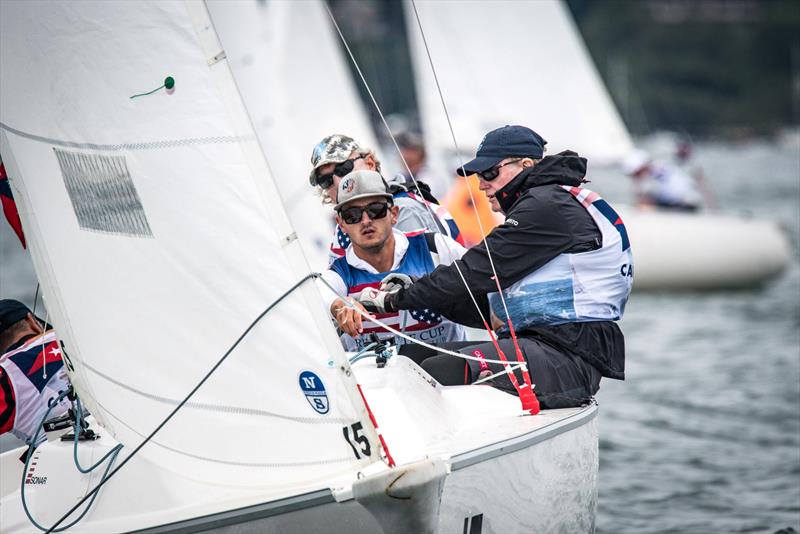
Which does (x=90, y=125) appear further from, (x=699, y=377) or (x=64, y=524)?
(x=699, y=377)

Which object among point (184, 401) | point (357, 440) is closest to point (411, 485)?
point (357, 440)

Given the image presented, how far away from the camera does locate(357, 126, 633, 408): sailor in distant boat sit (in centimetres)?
405

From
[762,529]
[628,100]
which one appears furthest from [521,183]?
[628,100]

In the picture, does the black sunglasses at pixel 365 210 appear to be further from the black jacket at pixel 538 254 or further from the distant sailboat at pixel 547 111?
the distant sailboat at pixel 547 111

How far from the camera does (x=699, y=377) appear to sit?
9797mm

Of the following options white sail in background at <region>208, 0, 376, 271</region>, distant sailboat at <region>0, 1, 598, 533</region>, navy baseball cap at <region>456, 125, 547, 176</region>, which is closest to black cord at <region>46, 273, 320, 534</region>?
distant sailboat at <region>0, 1, 598, 533</region>

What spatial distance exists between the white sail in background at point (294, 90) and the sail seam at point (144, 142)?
5912 mm

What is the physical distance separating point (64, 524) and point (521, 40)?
14.3m

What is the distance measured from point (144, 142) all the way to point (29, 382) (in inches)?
52.6

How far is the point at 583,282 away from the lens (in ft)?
13.5

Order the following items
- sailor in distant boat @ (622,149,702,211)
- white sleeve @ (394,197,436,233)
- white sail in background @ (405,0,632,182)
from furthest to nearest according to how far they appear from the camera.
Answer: white sail in background @ (405,0,632,182), sailor in distant boat @ (622,149,702,211), white sleeve @ (394,197,436,233)

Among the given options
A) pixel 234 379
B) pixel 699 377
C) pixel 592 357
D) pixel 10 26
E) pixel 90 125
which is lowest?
pixel 699 377

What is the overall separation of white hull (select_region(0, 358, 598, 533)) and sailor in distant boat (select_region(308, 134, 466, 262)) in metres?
0.93

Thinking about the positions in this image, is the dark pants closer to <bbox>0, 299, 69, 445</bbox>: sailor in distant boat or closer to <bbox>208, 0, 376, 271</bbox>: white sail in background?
<bbox>0, 299, 69, 445</bbox>: sailor in distant boat
